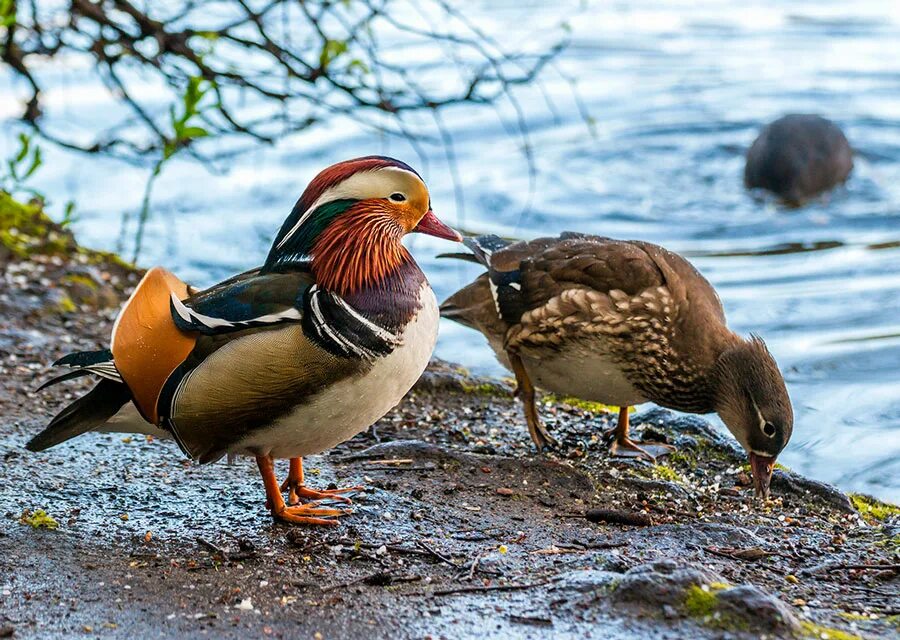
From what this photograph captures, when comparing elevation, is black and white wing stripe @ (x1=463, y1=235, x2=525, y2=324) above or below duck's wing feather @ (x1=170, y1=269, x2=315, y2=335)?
below

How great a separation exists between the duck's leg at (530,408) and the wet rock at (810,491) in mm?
950

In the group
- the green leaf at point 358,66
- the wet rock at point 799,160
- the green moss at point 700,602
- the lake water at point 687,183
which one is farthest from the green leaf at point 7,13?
the wet rock at point 799,160

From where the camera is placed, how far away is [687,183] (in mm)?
11312

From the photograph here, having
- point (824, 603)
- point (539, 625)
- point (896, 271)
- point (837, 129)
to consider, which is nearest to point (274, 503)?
point (539, 625)

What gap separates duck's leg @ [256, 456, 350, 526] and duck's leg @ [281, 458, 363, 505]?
155mm

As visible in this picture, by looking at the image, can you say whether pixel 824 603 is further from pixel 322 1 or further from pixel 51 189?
pixel 51 189

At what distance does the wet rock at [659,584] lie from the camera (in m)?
3.33

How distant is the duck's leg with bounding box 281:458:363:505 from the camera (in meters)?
4.44

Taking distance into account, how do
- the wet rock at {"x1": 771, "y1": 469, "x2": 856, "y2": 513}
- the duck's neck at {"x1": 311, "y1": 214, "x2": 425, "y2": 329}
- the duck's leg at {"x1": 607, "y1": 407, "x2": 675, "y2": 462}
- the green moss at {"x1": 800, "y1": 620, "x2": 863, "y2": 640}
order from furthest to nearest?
the duck's leg at {"x1": 607, "y1": 407, "x2": 675, "y2": 462} → the wet rock at {"x1": 771, "y1": 469, "x2": 856, "y2": 513} → the duck's neck at {"x1": 311, "y1": 214, "x2": 425, "y2": 329} → the green moss at {"x1": 800, "y1": 620, "x2": 863, "y2": 640}

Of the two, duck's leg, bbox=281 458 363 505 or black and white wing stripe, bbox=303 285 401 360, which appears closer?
black and white wing stripe, bbox=303 285 401 360

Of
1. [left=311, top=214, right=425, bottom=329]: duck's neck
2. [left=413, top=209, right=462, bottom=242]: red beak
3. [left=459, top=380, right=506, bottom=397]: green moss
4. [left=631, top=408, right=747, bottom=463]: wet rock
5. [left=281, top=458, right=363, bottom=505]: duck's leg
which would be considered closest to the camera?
[left=311, top=214, right=425, bottom=329]: duck's neck

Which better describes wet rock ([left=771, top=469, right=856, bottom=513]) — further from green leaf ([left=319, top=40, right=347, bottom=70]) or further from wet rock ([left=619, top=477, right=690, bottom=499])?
green leaf ([left=319, top=40, right=347, bottom=70])

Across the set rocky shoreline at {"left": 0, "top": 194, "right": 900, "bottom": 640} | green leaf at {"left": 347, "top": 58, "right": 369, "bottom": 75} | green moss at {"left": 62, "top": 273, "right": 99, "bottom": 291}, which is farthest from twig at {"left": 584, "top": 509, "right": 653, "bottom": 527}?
green moss at {"left": 62, "top": 273, "right": 99, "bottom": 291}

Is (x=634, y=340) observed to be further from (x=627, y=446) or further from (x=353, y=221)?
(x=353, y=221)
